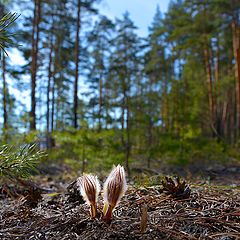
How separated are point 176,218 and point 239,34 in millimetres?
15595

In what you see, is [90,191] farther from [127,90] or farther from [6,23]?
[127,90]

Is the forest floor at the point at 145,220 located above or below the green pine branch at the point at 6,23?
below

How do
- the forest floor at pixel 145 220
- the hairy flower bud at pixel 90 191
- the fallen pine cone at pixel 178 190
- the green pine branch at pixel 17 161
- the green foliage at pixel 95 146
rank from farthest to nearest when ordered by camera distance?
1. the green foliage at pixel 95 146
2. the fallen pine cone at pixel 178 190
3. the green pine branch at pixel 17 161
4. the hairy flower bud at pixel 90 191
5. the forest floor at pixel 145 220

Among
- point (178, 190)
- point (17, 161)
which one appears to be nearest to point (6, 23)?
point (17, 161)

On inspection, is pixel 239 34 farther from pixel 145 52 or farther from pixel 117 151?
pixel 145 52

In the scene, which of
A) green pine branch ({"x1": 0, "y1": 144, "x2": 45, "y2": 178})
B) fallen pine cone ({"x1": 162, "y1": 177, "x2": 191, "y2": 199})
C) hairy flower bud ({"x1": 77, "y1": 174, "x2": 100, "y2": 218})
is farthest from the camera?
fallen pine cone ({"x1": 162, "y1": 177, "x2": 191, "y2": 199})

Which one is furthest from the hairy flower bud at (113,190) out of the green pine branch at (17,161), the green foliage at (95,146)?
the green foliage at (95,146)

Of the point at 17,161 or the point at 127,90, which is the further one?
the point at 127,90

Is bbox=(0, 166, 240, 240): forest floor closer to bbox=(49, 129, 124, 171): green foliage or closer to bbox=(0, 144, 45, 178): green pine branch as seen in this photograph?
bbox=(0, 144, 45, 178): green pine branch

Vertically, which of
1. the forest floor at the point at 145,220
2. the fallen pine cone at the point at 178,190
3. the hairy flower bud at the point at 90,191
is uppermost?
the hairy flower bud at the point at 90,191

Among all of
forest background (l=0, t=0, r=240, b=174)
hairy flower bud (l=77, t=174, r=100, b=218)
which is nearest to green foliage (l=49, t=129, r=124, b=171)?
forest background (l=0, t=0, r=240, b=174)

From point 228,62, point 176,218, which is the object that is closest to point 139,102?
point 176,218

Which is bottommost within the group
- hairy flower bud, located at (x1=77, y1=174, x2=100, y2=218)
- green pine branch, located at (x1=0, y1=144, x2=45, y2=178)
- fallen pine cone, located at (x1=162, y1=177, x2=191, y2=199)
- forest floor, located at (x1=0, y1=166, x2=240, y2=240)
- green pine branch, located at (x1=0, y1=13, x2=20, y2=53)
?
forest floor, located at (x1=0, y1=166, x2=240, y2=240)

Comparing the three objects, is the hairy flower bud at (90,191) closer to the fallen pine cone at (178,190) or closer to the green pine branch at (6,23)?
the fallen pine cone at (178,190)
